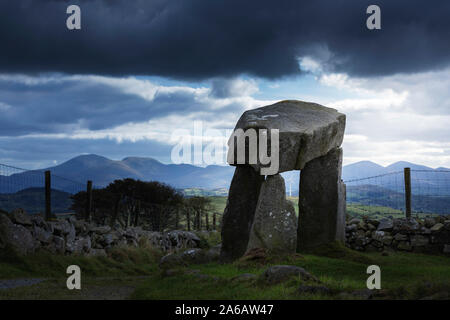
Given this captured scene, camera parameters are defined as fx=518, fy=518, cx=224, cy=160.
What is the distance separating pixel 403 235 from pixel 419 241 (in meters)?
0.65

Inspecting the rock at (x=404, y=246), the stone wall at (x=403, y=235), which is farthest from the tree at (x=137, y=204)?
the rock at (x=404, y=246)

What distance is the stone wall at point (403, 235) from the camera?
20073 millimetres

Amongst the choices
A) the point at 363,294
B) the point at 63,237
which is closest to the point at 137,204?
the point at 63,237

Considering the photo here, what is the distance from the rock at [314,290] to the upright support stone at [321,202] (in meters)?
8.74

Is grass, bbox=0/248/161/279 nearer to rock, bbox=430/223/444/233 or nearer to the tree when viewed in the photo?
the tree

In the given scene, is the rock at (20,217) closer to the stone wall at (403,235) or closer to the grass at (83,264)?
the grass at (83,264)

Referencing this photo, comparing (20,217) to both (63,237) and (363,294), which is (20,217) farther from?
(363,294)

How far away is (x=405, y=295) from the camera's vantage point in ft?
27.1

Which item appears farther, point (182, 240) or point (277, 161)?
point (182, 240)

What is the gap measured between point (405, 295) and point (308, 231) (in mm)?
9395

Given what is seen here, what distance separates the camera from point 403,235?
20750 millimetres

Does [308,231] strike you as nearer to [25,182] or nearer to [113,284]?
[113,284]

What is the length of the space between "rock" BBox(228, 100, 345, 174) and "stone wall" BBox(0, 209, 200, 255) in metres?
6.49
